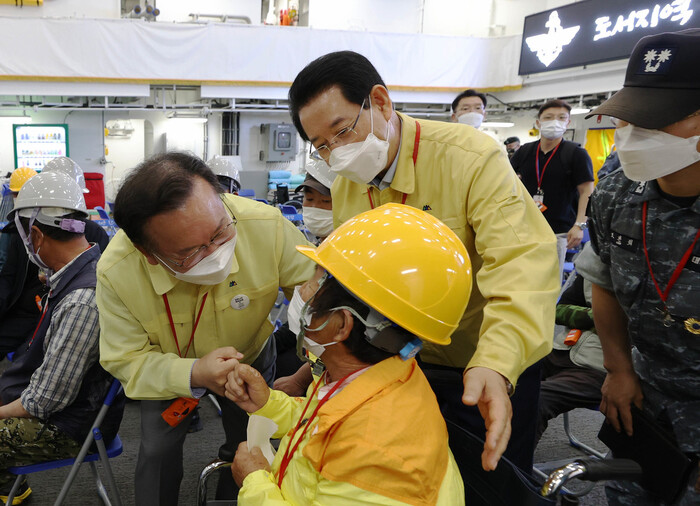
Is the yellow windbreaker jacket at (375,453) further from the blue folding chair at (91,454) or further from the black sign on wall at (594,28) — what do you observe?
the black sign on wall at (594,28)

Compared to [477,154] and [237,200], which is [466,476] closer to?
[477,154]

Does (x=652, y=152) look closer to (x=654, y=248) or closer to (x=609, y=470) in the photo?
(x=654, y=248)

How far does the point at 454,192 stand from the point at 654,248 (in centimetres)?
58

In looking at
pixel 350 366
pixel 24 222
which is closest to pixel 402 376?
pixel 350 366

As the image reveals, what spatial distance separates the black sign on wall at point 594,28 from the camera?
22.3ft

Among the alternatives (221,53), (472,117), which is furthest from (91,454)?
(221,53)

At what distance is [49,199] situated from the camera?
231 cm

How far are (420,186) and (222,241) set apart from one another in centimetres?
65

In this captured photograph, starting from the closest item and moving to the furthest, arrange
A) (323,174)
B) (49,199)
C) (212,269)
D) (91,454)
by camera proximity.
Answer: (212,269)
(91,454)
(49,199)
(323,174)

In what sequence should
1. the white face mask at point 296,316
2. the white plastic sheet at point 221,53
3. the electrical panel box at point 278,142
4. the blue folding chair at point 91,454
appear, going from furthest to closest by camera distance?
1. the electrical panel box at point 278,142
2. the white plastic sheet at point 221,53
3. the blue folding chair at point 91,454
4. the white face mask at point 296,316

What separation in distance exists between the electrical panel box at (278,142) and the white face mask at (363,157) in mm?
9793

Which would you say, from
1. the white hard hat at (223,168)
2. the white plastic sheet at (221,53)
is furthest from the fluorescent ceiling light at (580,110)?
the white hard hat at (223,168)

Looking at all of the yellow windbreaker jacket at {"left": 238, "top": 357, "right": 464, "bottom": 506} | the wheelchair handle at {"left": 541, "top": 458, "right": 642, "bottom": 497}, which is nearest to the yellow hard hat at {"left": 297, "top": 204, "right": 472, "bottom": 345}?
the yellow windbreaker jacket at {"left": 238, "top": 357, "right": 464, "bottom": 506}

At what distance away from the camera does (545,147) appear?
468 cm
